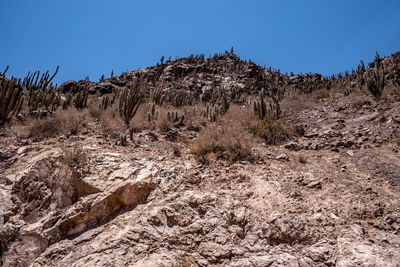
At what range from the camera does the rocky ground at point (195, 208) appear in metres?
2.69

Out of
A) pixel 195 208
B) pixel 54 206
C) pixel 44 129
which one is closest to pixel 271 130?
pixel 195 208

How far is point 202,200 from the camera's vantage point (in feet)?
11.0

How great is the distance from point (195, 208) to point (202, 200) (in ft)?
0.52

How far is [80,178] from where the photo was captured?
152 inches

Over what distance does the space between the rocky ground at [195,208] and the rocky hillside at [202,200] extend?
0.02 metres

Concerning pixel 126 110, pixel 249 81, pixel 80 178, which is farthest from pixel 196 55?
pixel 80 178

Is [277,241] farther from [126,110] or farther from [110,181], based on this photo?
[126,110]

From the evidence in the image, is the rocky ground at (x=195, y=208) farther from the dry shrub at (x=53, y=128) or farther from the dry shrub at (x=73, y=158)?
the dry shrub at (x=53, y=128)

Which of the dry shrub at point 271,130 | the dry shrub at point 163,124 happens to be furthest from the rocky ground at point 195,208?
the dry shrub at point 163,124

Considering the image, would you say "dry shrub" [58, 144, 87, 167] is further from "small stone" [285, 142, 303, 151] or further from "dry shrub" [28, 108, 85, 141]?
"small stone" [285, 142, 303, 151]

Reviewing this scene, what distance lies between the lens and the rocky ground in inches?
106

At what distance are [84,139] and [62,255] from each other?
3161 millimetres

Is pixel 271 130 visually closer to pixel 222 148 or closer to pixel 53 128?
pixel 222 148

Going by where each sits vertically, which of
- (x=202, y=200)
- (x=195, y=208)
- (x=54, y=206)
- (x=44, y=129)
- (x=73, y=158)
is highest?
(x=44, y=129)
